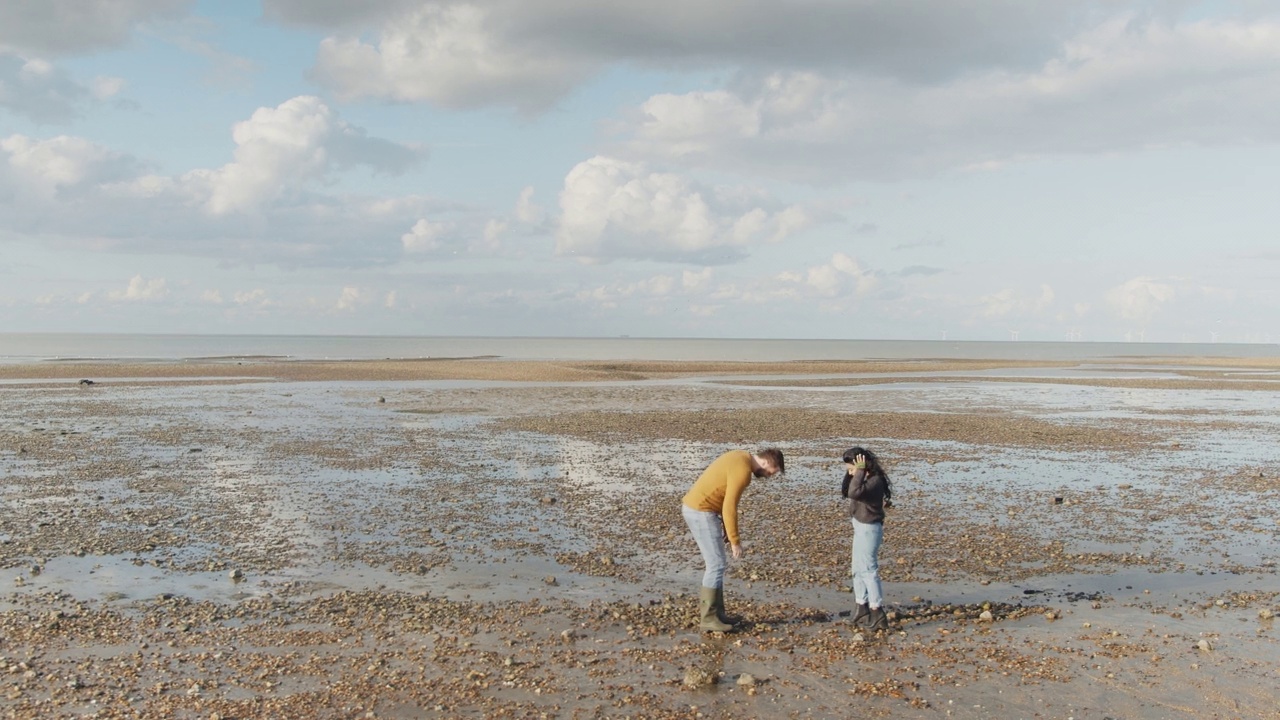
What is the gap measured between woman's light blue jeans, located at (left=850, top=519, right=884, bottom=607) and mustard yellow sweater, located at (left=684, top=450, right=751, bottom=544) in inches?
60.6

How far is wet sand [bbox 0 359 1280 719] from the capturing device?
9117mm

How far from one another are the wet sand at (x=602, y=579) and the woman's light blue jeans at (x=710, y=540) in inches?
27.7

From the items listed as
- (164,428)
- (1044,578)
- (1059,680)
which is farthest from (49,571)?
(164,428)

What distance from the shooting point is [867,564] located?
1090 centimetres

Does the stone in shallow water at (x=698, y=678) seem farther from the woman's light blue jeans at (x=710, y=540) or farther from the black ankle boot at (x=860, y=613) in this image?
the black ankle boot at (x=860, y=613)

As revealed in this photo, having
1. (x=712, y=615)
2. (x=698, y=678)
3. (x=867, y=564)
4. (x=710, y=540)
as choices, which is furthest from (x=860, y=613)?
(x=698, y=678)

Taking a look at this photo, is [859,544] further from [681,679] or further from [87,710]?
[87,710]

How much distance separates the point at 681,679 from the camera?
371 inches

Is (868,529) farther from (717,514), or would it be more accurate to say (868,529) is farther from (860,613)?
(717,514)

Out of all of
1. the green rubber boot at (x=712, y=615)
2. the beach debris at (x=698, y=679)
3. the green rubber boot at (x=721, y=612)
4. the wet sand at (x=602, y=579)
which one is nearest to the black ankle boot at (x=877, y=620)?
the wet sand at (x=602, y=579)

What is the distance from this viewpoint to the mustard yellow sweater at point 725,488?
34.6ft

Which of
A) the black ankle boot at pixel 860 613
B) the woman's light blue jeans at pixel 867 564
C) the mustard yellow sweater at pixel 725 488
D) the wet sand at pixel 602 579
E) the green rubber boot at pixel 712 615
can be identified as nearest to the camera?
the wet sand at pixel 602 579

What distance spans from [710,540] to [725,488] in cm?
68

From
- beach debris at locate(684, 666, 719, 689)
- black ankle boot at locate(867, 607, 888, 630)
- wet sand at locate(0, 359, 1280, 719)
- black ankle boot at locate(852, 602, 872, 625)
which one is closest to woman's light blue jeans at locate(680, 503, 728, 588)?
wet sand at locate(0, 359, 1280, 719)
